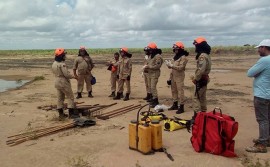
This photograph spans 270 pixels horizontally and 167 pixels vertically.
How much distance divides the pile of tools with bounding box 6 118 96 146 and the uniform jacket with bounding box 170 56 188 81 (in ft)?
9.85

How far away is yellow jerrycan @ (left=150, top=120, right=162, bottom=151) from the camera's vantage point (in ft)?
21.3

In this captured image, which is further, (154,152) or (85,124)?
(85,124)

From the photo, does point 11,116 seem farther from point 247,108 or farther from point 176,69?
point 247,108

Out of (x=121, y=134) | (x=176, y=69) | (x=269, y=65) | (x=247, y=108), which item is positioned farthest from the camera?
(x=247, y=108)

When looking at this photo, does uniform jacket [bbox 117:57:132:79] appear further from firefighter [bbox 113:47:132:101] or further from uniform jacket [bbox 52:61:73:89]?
uniform jacket [bbox 52:61:73:89]

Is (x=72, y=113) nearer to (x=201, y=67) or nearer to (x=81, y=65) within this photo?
(x=81, y=65)

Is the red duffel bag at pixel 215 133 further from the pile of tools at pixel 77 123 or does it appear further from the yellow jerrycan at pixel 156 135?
the pile of tools at pixel 77 123

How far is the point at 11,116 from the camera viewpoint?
34.5 ft

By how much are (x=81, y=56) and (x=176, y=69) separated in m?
4.70

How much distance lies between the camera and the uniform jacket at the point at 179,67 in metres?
10.1

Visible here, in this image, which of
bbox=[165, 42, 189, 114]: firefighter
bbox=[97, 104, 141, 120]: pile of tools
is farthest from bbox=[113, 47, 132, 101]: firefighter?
bbox=[165, 42, 189, 114]: firefighter

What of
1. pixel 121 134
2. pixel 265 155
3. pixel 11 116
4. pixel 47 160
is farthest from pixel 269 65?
pixel 11 116

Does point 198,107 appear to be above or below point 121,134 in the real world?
above

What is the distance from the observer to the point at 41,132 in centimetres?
819
